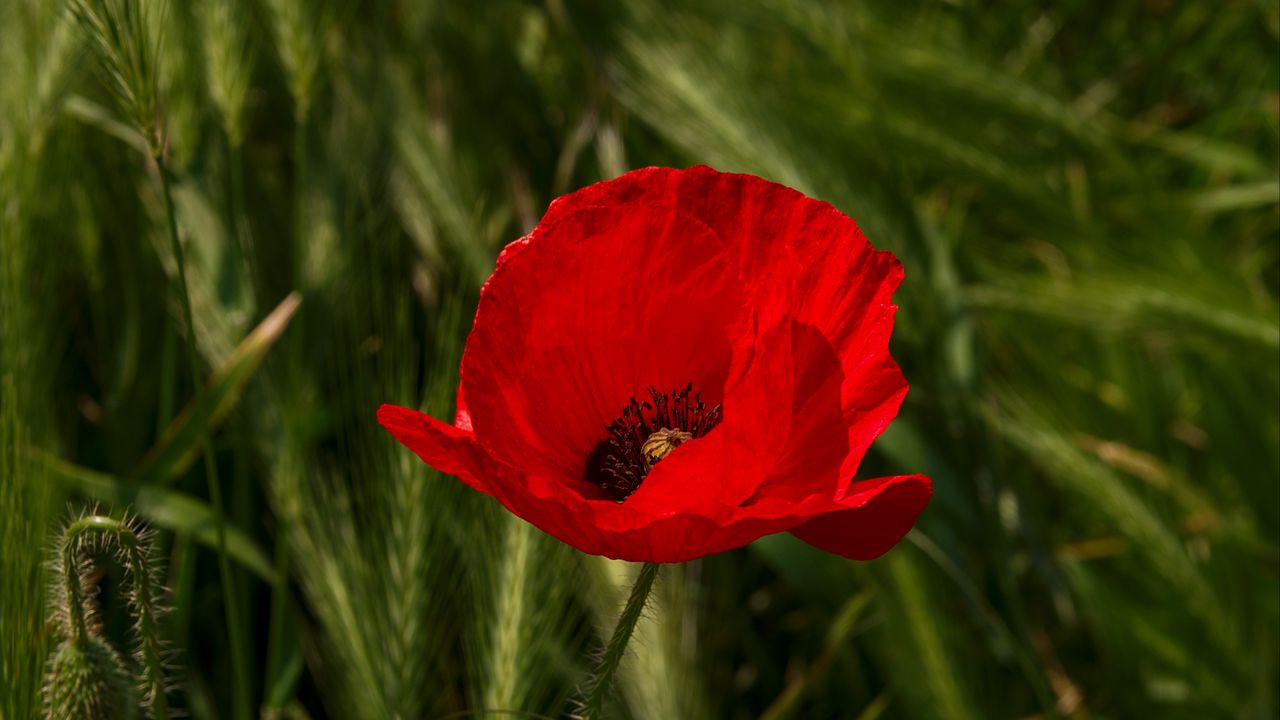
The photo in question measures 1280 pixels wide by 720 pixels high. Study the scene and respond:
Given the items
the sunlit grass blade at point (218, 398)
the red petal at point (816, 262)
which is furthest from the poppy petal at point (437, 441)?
the sunlit grass blade at point (218, 398)

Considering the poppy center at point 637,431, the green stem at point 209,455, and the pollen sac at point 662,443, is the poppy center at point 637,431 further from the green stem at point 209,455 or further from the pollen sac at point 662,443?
the green stem at point 209,455

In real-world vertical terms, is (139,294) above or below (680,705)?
above

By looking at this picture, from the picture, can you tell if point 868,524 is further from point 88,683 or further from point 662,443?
point 88,683

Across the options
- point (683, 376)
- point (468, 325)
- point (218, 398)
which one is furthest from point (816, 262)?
point (218, 398)

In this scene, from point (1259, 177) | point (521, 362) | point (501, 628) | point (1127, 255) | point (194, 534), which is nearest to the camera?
point (521, 362)

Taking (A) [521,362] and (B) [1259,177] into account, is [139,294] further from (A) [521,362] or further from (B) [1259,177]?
(B) [1259,177]

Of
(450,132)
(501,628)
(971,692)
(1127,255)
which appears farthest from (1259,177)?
(501,628)
